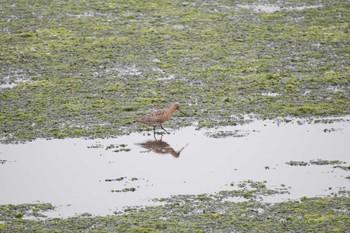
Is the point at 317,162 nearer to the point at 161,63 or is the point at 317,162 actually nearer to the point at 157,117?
the point at 157,117

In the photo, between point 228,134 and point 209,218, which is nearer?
point 209,218

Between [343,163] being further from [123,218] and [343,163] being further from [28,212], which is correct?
[28,212]

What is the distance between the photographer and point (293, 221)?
29.5 feet

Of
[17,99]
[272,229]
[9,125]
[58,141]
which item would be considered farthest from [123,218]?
[17,99]

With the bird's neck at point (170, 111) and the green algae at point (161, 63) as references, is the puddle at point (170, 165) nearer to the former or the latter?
the bird's neck at point (170, 111)

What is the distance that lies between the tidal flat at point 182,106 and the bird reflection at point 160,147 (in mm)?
21

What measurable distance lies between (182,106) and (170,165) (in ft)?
6.57

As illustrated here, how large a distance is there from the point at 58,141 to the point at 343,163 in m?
4.22

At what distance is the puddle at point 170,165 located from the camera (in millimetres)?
10055

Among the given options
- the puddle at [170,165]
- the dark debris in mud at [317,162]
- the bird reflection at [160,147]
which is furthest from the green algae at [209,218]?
the bird reflection at [160,147]

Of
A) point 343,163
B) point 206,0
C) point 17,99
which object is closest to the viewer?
point 343,163

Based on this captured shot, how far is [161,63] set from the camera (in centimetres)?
1495

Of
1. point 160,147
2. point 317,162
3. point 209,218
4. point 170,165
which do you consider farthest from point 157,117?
point 209,218

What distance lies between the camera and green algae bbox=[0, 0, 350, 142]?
1276 centimetres
